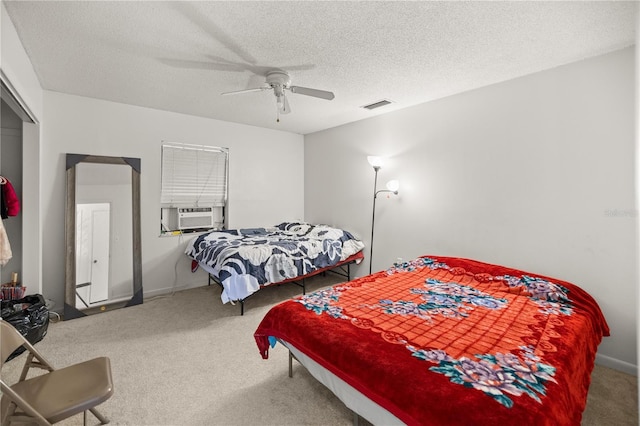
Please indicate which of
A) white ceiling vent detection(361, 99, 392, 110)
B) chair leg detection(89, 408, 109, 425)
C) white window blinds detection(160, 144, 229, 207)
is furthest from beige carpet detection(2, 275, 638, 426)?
white ceiling vent detection(361, 99, 392, 110)

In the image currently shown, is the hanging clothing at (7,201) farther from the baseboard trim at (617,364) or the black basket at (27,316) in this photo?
the baseboard trim at (617,364)

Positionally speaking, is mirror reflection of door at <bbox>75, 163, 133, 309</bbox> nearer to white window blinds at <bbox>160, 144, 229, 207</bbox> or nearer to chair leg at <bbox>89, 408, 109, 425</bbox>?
white window blinds at <bbox>160, 144, 229, 207</bbox>

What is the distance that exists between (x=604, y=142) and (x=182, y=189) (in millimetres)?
4668

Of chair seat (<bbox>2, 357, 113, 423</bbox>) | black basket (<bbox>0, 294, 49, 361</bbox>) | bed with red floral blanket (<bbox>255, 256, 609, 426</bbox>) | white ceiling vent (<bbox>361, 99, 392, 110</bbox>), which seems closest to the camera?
bed with red floral blanket (<bbox>255, 256, 609, 426</bbox>)

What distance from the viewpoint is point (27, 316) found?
2451mm

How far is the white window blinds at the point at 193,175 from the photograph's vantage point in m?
3.97

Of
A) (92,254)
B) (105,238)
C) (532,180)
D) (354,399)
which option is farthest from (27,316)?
(532,180)

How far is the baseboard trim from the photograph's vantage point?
2.20m

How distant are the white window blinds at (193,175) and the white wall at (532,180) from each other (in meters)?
2.44

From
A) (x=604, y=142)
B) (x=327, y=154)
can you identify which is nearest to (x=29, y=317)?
(x=327, y=154)

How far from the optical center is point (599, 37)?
2.07 m

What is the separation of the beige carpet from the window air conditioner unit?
4.30 feet

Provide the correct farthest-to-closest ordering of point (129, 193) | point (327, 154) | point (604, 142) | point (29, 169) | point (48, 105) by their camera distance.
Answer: point (327, 154) < point (129, 193) < point (48, 105) < point (29, 169) < point (604, 142)

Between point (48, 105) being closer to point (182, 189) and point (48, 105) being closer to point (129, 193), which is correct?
point (129, 193)
